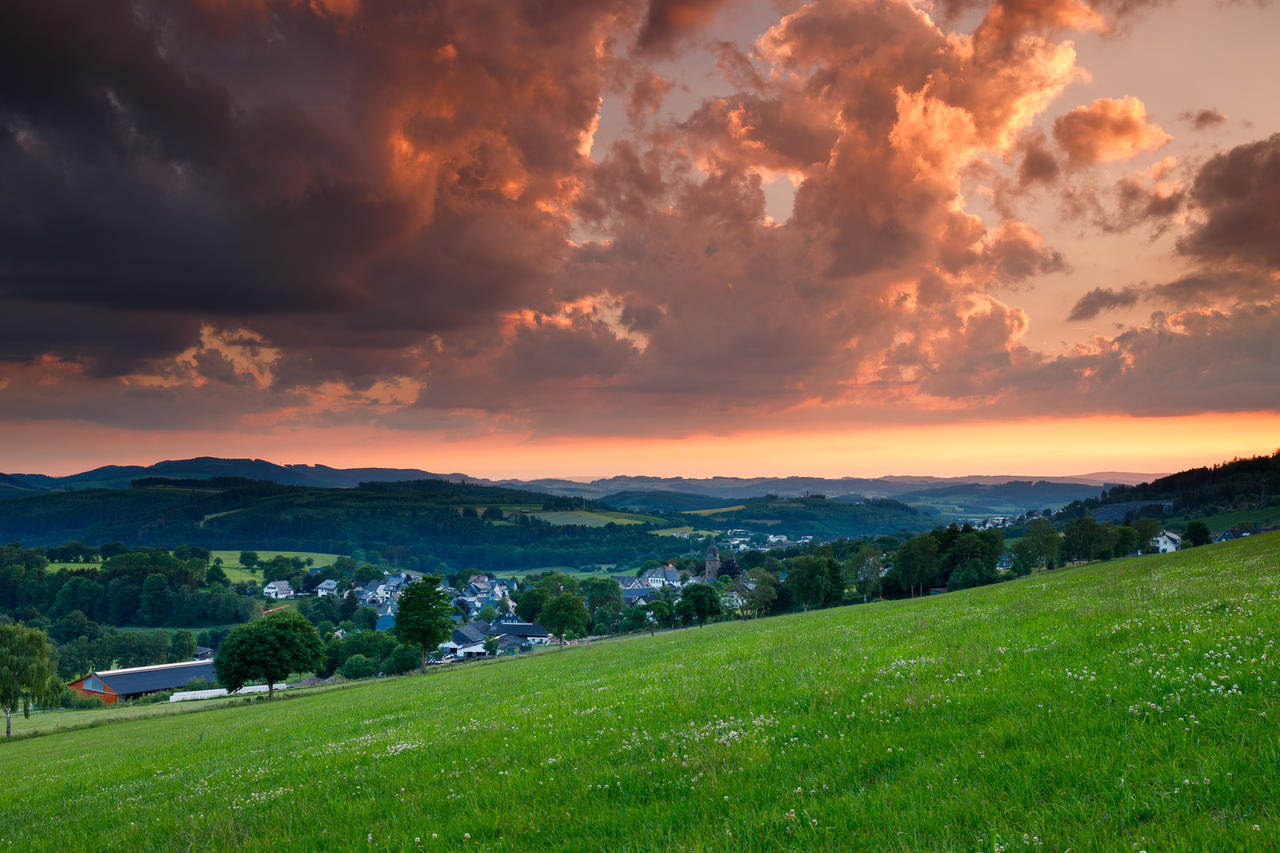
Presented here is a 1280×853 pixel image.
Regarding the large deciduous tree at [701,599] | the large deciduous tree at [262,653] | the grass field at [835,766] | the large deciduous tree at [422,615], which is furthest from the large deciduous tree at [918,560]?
the grass field at [835,766]

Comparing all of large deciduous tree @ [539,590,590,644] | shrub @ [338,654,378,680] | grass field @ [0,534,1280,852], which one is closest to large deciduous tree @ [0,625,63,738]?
grass field @ [0,534,1280,852]

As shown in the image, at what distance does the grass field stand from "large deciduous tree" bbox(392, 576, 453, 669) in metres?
56.3

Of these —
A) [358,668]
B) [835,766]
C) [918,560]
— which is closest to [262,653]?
[358,668]

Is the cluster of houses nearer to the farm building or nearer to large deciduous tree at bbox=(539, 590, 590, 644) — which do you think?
the farm building

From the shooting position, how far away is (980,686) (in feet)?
31.9

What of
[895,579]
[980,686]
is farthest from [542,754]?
[895,579]

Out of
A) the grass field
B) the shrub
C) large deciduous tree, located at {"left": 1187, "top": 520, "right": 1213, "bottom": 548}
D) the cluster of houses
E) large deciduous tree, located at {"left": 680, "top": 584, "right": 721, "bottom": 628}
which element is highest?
the grass field

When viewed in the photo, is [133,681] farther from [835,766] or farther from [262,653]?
[835,766]

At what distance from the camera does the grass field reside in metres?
5.56

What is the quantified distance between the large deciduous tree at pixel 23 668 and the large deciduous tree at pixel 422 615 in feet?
100

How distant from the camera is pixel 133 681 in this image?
122500mm

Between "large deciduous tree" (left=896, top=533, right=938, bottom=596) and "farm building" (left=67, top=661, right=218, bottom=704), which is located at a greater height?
"large deciduous tree" (left=896, top=533, right=938, bottom=596)

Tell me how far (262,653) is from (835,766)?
73333 millimetres

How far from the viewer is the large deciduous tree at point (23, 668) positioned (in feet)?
170
